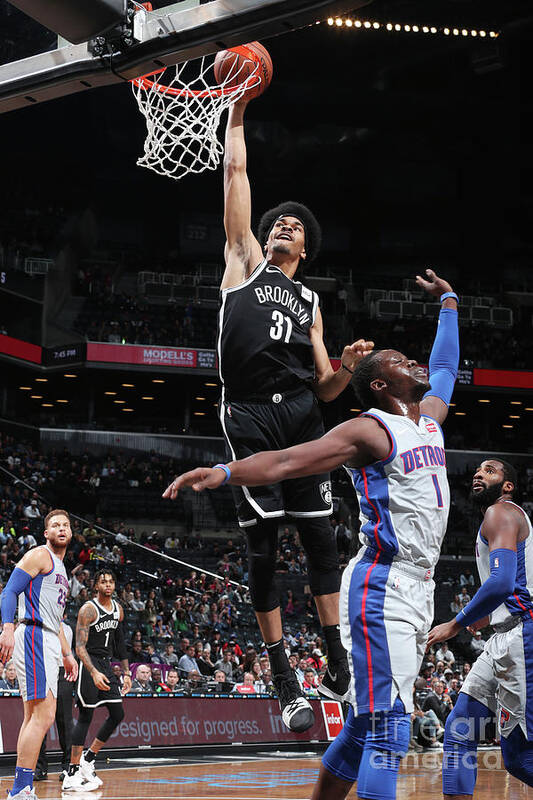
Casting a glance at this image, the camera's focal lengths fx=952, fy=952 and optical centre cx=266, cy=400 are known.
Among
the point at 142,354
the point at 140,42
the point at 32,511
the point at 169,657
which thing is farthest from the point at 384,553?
the point at 142,354

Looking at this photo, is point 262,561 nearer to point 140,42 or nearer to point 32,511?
point 140,42

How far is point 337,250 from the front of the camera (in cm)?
3553

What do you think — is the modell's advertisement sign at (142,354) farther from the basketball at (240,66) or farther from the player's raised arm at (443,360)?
the basketball at (240,66)

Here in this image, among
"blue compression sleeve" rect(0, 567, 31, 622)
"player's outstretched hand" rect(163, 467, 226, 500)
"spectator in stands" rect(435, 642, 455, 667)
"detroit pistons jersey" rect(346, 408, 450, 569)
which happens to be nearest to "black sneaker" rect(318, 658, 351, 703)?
"detroit pistons jersey" rect(346, 408, 450, 569)

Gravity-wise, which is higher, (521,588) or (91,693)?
(521,588)

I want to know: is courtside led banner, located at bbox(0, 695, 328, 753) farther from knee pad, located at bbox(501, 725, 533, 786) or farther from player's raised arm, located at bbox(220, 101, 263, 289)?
player's raised arm, located at bbox(220, 101, 263, 289)

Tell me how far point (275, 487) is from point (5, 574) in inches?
583

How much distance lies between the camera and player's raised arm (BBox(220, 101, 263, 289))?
14.4 ft

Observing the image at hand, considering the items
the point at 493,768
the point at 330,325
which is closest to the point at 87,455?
the point at 330,325

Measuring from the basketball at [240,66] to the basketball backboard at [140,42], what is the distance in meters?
0.34

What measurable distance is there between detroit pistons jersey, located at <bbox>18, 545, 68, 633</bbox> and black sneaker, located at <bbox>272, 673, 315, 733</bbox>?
402 centimetres

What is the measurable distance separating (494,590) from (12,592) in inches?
155

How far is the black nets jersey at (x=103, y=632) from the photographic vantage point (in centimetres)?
1053

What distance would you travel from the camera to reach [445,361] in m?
5.11
